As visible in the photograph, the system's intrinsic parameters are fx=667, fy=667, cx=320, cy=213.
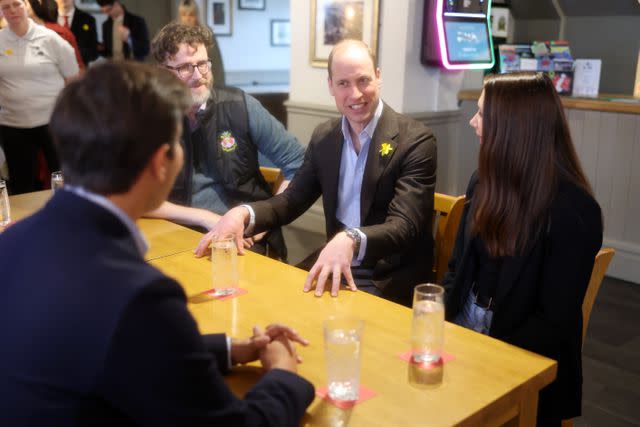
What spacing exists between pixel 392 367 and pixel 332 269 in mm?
445

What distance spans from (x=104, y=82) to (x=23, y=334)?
0.35 metres

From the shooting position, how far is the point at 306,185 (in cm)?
241

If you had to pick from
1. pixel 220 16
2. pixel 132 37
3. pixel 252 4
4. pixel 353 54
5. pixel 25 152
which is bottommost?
pixel 25 152

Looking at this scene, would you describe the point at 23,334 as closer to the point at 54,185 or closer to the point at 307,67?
the point at 54,185

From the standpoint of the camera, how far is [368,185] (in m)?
2.25

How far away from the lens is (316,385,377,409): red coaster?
45.7 inches

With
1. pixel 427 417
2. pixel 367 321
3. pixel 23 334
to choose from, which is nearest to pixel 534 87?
pixel 367 321

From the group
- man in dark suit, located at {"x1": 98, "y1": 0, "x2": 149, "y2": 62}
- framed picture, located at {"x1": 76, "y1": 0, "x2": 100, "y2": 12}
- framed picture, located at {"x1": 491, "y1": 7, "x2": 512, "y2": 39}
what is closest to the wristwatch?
framed picture, located at {"x1": 491, "y1": 7, "x2": 512, "y2": 39}

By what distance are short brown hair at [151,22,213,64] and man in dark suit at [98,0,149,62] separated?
320cm

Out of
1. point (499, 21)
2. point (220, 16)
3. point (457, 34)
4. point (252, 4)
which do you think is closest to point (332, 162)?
point (457, 34)

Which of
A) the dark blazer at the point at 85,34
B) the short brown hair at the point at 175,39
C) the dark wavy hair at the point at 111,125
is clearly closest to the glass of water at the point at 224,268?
the dark wavy hair at the point at 111,125

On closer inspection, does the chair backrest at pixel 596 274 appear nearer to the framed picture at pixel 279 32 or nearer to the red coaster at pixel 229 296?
the red coaster at pixel 229 296

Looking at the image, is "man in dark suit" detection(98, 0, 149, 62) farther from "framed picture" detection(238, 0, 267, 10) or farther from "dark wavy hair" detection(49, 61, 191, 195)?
"dark wavy hair" detection(49, 61, 191, 195)

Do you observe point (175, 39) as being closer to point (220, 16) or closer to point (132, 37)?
point (132, 37)
